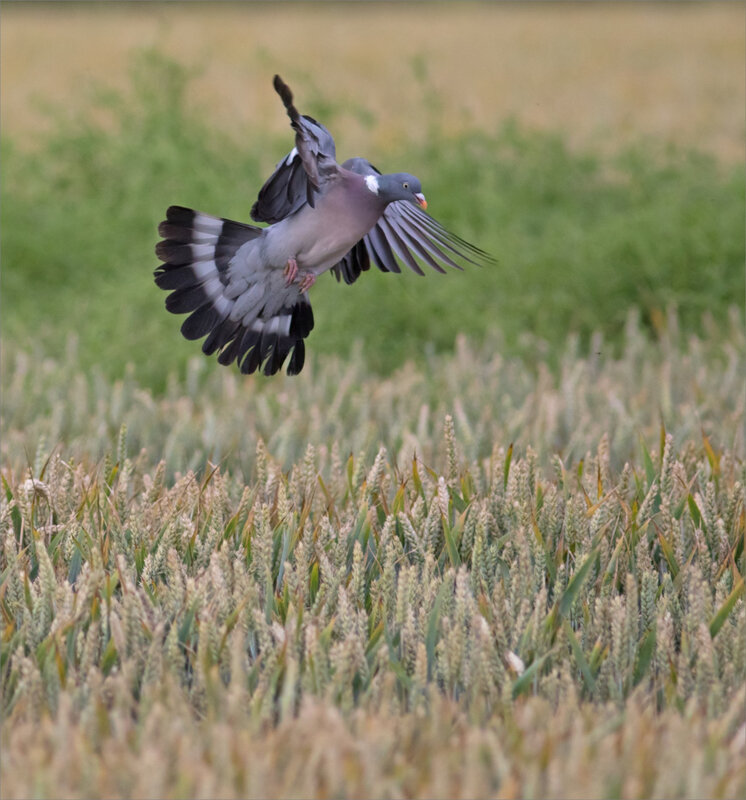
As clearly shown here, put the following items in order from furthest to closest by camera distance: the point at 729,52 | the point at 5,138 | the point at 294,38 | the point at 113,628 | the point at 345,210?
the point at 294,38
the point at 729,52
the point at 5,138
the point at 113,628
the point at 345,210

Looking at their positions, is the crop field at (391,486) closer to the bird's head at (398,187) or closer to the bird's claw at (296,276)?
the bird's claw at (296,276)

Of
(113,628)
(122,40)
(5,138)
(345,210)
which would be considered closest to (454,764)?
(113,628)

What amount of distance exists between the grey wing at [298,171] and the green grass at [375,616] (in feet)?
2.34

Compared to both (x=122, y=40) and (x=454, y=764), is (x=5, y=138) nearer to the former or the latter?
(x=122, y=40)

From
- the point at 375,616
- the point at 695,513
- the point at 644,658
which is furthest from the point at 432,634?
the point at 695,513

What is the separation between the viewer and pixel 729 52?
11.2m

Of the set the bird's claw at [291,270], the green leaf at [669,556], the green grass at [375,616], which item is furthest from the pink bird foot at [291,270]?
the green leaf at [669,556]

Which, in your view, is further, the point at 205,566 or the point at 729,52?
the point at 729,52

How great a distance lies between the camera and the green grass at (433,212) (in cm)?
567

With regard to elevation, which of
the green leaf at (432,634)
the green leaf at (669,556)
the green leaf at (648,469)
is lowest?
the green leaf at (432,634)

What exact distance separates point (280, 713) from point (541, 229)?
18.2 feet

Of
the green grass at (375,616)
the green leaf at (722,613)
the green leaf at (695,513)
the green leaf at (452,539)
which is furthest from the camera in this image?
the green leaf at (695,513)

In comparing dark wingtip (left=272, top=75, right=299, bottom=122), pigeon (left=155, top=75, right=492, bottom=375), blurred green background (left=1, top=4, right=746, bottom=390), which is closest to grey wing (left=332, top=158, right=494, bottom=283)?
pigeon (left=155, top=75, right=492, bottom=375)

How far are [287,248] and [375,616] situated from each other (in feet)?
2.52
